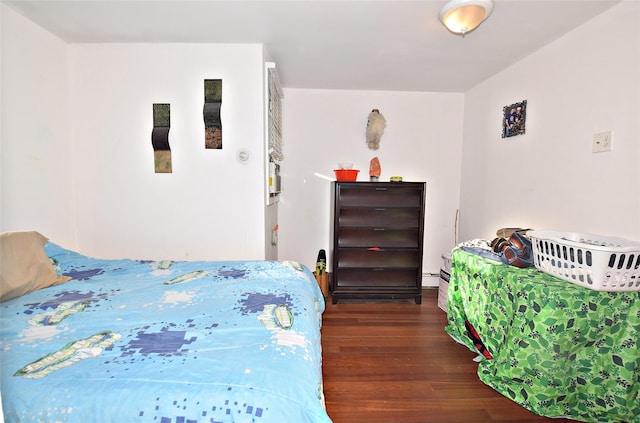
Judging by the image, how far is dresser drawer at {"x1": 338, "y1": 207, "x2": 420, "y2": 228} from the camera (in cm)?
316

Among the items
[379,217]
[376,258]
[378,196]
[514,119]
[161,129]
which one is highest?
[514,119]

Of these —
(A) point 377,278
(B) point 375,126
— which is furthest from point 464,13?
(A) point 377,278

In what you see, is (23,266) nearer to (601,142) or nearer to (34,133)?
(34,133)

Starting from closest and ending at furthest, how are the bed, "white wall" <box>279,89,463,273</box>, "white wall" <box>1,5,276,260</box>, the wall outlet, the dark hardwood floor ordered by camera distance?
the bed → the dark hardwood floor → the wall outlet → "white wall" <box>1,5,276,260</box> → "white wall" <box>279,89,463,273</box>

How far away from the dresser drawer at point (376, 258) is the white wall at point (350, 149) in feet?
1.29

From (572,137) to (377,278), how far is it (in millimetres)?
1974

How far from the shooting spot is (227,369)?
0.94 m

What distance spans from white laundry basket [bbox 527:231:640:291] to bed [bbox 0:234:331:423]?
137 cm

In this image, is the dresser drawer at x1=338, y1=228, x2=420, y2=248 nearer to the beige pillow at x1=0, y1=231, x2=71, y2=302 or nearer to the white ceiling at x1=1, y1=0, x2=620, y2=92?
the white ceiling at x1=1, y1=0, x2=620, y2=92

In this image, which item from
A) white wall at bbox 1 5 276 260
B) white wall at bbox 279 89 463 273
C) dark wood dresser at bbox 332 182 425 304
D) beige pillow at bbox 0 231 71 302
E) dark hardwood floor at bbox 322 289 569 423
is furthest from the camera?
white wall at bbox 279 89 463 273

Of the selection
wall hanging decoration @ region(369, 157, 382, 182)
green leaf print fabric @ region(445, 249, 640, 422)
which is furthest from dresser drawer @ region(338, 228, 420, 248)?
green leaf print fabric @ region(445, 249, 640, 422)

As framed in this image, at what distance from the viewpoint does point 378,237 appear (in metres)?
3.18

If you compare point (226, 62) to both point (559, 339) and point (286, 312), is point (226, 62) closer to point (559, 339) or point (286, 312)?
point (286, 312)

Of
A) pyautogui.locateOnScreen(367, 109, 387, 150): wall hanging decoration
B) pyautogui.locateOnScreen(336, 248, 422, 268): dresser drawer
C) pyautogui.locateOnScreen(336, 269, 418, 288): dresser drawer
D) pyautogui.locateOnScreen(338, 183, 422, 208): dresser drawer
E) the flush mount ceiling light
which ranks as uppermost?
the flush mount ceiling light
